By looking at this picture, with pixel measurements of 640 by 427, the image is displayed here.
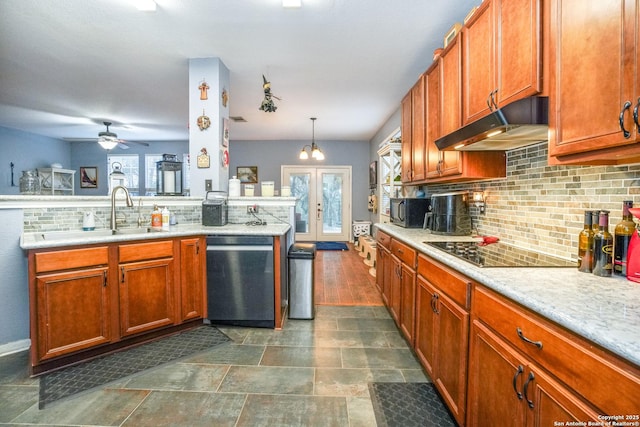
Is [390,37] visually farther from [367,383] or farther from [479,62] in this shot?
[367,383]

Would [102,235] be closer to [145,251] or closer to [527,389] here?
[145,251]

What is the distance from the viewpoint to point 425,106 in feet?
8.72

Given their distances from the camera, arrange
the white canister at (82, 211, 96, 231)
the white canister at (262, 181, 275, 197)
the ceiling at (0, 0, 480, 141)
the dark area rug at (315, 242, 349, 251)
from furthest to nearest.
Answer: the dark area rug at (315, 242, 349, 251)
the white canister at (262, 181, 275, 197)
the white canister at (82, 211, 96, 231)
the ceiling at (0, 0, 480, 141)

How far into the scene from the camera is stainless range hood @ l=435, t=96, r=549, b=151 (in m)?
1.33

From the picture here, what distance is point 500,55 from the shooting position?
5.32 feet

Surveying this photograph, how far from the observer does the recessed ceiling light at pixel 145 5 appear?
7.41 ft

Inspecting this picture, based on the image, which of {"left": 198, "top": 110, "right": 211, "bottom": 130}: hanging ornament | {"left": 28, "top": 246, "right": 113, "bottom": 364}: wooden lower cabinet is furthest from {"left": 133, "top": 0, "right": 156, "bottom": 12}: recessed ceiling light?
{"left": 28, "top": 246, "right": 113, "bottom": 364}: wooden lower cabinet

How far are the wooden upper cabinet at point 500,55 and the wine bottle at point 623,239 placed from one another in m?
0.60

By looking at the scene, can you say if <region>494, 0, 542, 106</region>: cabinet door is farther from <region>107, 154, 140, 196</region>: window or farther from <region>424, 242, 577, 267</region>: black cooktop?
<region>107, 154, 140, 196</region>: window

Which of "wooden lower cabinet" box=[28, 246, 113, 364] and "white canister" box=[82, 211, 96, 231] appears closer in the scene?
"wooden lower cabinet" box=[28, 246, 113, 364]

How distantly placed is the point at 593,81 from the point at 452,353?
125 cm

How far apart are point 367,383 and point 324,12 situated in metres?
2.65

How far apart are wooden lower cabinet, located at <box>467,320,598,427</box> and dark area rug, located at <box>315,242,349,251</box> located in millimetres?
5247

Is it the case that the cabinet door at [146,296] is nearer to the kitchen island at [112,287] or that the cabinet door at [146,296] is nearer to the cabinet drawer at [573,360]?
the kitchen island at [112,287]
